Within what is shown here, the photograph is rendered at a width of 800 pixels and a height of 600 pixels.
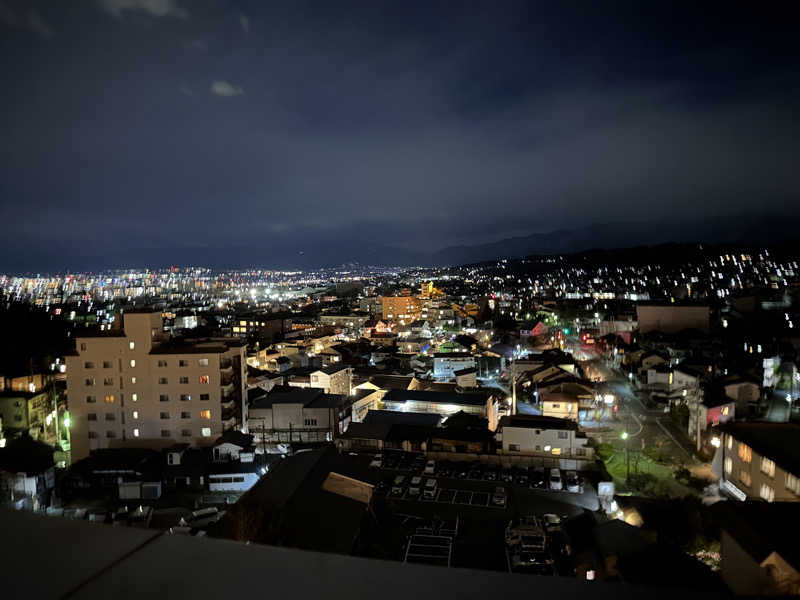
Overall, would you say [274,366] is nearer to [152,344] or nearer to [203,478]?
[152,344]

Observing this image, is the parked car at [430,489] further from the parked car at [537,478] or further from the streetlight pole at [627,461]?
the streetlight pole at [627,461]

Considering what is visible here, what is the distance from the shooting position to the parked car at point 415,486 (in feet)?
19.8

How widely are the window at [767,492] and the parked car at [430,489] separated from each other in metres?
3.71

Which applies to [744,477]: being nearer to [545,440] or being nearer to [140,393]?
[545,440]

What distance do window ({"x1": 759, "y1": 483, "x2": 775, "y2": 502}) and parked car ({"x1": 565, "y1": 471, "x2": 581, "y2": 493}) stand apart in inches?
77.2

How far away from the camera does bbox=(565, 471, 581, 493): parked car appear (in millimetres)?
6192

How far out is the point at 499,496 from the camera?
5.86 m

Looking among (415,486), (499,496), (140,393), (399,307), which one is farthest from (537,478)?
(399,307)

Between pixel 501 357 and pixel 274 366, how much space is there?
7.19 metres

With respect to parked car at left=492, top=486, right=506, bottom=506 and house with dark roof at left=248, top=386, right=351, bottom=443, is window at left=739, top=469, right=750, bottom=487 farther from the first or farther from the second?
house with dark roof at left=248, top=386, right=351, bottom=443

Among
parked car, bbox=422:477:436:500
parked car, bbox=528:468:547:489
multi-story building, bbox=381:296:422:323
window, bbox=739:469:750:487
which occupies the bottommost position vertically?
parked car, bbox=528:468:547:489

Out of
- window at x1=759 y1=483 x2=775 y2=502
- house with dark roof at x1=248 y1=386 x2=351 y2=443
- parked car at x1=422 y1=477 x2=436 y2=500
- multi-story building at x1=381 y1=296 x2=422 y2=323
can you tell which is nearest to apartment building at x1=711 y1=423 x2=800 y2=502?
window at x1=759 y1=483 x2=775 y2=502

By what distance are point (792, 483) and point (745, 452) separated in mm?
908

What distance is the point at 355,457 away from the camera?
6.76 meters
